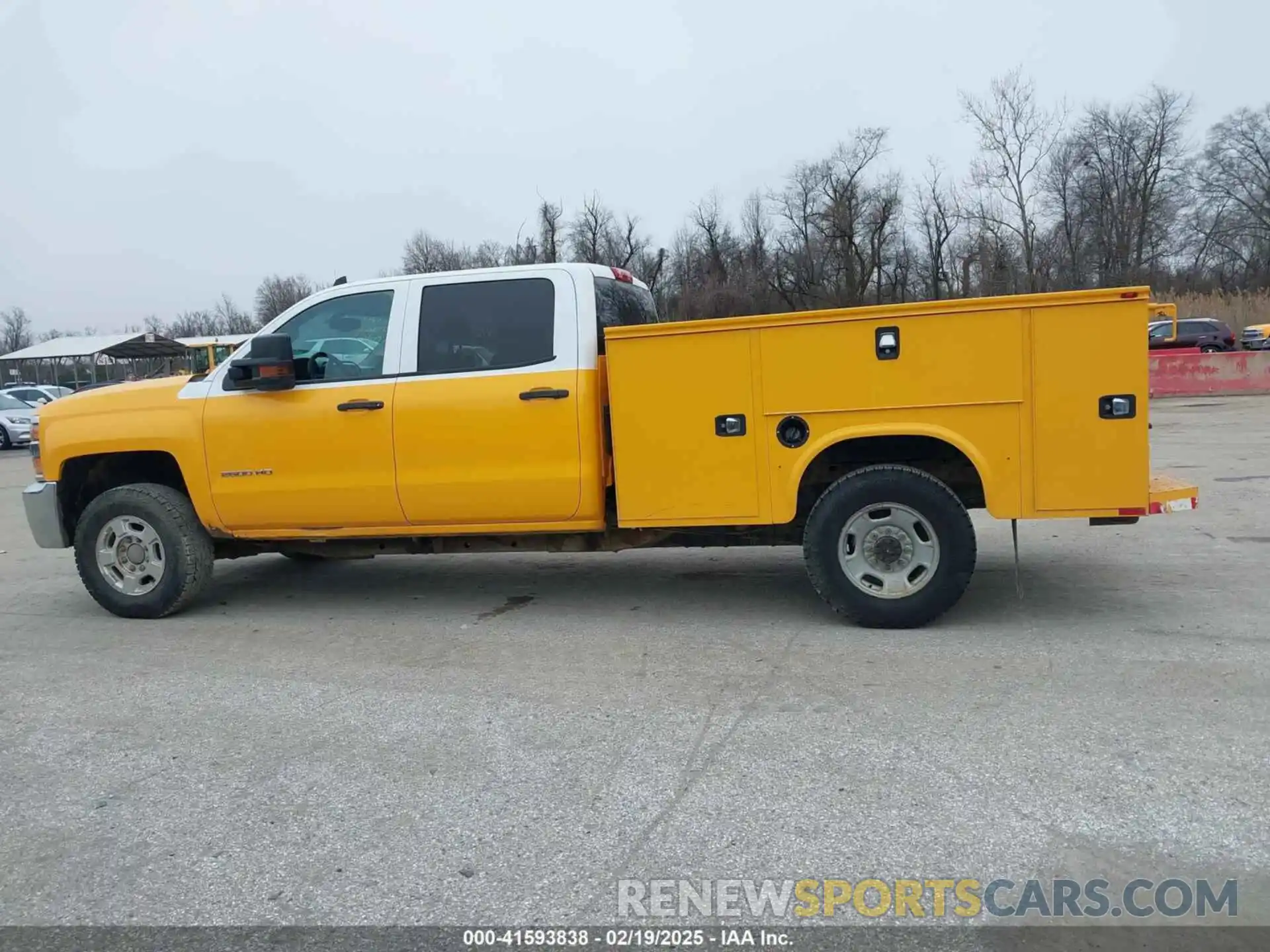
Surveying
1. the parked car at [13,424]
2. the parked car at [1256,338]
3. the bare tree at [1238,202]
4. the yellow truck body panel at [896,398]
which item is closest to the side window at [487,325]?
the yellow truck body panel at [896,398]

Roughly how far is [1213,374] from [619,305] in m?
22.6

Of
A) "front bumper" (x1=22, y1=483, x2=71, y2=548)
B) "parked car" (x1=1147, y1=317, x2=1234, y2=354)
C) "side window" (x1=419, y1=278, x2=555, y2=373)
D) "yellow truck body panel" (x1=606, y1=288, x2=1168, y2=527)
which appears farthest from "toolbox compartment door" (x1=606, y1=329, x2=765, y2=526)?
"parked car" (x1=1147, y1=317, x2=1234, y2=354)

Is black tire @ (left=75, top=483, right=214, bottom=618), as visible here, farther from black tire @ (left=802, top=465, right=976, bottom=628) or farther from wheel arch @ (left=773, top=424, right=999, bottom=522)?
black tire @ (left=802, top=465, right=976, bottom=628)

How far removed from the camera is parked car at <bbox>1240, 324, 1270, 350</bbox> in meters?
32.8

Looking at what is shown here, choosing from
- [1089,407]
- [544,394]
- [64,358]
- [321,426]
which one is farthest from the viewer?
[64,358]

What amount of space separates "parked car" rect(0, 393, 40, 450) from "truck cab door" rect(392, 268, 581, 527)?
78.7 feet

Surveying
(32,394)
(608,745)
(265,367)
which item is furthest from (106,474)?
(32,394)

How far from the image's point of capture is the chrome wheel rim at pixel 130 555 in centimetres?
639

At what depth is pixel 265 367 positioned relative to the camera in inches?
230

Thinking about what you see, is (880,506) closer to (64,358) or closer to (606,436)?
(606,436)

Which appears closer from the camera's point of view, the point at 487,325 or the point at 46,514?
the point at 487,325

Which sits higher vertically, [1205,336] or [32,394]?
[32,394]

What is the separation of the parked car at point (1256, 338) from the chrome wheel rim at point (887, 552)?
3353 centimetres

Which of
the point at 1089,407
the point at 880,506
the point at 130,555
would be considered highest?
the point at 1089,407
